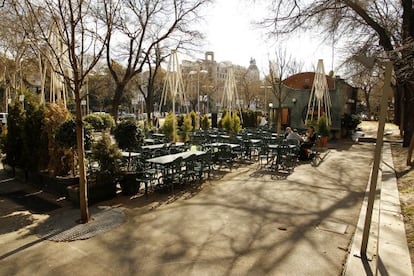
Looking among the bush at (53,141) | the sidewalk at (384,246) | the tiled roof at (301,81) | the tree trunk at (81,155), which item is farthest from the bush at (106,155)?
the tiled roof at (301,81)

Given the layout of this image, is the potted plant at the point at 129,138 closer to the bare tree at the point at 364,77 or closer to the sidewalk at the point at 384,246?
the sidewalk at the point at 384,246

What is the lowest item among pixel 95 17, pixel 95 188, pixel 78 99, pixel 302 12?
pixel 95 188

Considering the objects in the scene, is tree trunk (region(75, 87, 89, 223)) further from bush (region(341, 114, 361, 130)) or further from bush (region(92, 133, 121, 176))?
bush (region(341, 114, 361, 130))

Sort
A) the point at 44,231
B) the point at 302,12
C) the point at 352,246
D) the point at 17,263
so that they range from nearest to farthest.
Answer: the point at 17,263 < the point at 352,246 < the point at 44,231 < the point at 302,12

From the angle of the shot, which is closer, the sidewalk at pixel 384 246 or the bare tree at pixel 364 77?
the sidewalk at pixel 384 246

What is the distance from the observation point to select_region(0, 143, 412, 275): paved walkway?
4113 mm

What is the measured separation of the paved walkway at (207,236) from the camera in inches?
162

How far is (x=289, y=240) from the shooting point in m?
4.91

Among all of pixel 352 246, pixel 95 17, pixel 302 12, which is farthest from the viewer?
pixel 302 12

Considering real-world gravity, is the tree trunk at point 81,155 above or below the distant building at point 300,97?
below

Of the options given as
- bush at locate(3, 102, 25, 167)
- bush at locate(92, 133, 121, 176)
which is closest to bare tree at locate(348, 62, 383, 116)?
bush at locate(92, 133, 121, 176)

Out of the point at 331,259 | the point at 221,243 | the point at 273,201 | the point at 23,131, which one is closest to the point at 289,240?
the point at 331,259

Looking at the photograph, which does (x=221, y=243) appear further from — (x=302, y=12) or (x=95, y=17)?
(x=302, y=12)

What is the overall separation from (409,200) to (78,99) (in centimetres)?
774
